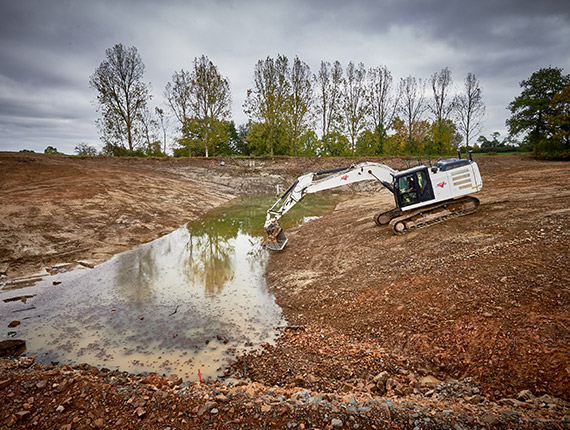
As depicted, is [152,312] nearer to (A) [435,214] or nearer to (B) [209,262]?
(B) [209,262]

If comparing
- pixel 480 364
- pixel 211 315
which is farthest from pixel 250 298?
pixel 480 364

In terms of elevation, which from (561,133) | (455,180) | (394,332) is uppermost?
(561,133)

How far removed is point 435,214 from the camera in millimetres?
9797

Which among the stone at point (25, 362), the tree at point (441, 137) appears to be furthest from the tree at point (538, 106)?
the stone at point (25, 362)

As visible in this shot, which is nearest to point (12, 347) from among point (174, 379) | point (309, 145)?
point (174, 379)

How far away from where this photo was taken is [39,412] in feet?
Answer: 11.3

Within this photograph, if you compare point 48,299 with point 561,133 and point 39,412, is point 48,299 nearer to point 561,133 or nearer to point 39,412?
point 39,412

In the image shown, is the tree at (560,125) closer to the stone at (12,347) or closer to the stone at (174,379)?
the stone at (174,379)

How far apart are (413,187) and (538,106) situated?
1066 inches

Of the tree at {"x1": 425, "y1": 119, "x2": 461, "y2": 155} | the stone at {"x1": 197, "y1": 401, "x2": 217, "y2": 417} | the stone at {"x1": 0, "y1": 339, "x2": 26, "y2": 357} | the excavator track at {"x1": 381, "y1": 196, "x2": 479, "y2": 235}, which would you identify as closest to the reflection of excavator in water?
the excavator track at {"x1": 381, "y1": 196, "x2": 479, "y2": 235}

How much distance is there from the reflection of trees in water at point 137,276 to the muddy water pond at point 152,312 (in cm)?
3

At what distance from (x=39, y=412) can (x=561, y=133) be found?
1371 inches

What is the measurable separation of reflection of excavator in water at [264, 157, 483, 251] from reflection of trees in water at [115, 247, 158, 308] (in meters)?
5.57

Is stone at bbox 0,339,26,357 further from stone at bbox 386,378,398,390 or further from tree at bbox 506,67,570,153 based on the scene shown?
tree at bbox 506,67,570,153
